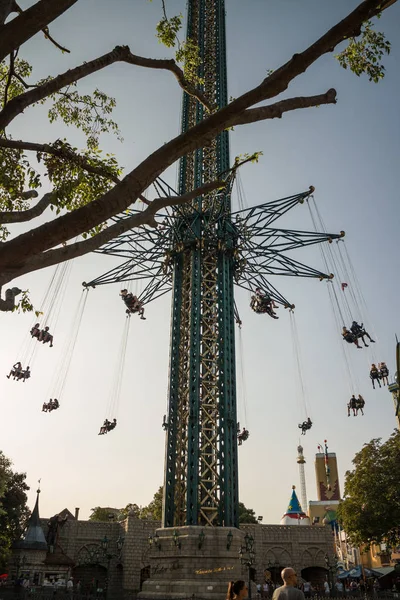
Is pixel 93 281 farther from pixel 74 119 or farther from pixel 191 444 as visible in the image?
pixel 74 119

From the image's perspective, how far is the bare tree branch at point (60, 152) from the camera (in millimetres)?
6612

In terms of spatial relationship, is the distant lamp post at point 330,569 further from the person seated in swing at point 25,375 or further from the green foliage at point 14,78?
the green foliage at point 14,78

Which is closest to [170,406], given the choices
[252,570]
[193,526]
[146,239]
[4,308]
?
[193,526]

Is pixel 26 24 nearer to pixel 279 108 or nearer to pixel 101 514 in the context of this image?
pixel 279 108

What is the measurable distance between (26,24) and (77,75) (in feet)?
4.41

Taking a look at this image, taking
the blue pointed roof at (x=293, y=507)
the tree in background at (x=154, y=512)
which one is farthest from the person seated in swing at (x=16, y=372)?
the blue pointed roof at (x=293, y=507)

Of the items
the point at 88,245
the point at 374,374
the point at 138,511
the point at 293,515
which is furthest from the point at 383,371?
the point at 138,511

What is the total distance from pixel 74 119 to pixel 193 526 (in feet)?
43.0

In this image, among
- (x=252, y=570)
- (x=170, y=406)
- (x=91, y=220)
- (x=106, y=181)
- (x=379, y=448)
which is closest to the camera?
(x=91, y=220)

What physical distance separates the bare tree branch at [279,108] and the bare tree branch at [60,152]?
1.74 meters

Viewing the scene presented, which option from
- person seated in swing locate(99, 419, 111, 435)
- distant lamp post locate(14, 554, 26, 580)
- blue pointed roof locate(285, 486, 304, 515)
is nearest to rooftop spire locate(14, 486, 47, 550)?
distant lamp post locate(14, 554, 26, 580)

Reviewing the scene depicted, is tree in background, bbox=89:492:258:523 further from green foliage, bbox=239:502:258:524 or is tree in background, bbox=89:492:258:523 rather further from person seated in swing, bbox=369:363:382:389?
person seated in swing, bbox=369:363:382:389

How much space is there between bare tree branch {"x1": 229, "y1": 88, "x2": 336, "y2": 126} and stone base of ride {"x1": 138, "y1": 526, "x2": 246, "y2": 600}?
1423 cm

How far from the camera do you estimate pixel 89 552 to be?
28.3m
